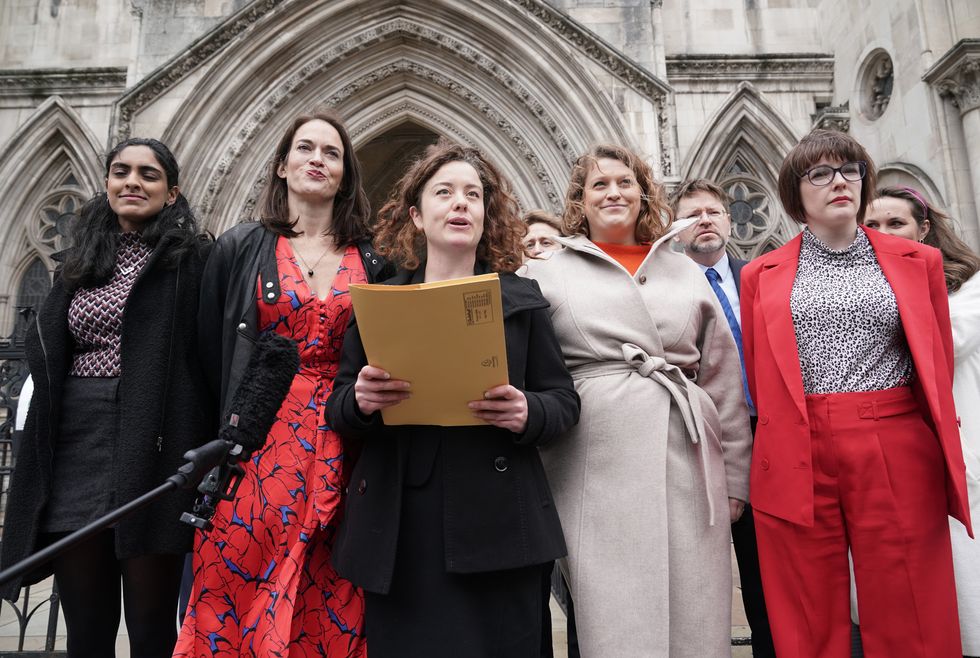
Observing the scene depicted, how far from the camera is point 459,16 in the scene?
30.6ft

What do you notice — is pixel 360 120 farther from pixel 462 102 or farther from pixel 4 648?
pixel 4 648

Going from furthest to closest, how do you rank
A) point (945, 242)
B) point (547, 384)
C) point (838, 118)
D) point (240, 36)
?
point (838, 118), point (240, 36), point (945, 242), point (547, 384)

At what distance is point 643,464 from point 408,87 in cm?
943

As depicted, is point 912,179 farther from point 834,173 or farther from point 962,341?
point 834,173

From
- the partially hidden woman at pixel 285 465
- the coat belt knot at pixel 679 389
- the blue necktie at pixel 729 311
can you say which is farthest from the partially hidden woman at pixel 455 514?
the blue necktie at pixel 729 311

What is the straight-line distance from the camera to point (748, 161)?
999 cm

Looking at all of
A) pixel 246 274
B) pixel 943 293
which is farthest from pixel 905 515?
pixel 246 274

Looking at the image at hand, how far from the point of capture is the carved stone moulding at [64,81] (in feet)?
33.2

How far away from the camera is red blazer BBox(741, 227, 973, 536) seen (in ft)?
6.31

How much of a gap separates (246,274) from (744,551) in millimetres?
2382

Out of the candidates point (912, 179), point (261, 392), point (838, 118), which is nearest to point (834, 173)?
point (261, 392)

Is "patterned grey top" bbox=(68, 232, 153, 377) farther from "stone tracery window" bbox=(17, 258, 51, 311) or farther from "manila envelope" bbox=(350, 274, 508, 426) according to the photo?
"stone tracery window" bbox=(17, 258, 51, 311)

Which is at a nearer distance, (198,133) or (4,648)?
(4,648)

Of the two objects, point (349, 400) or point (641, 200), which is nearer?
point (349, 400)
